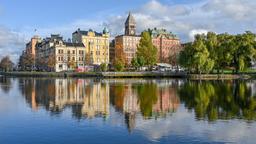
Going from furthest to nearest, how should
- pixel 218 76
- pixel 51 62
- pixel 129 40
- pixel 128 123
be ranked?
pixel 129 40 < pixel 51 62 < pixel 218 76 < pixel 128 123

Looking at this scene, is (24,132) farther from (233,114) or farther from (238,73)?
(238,73)

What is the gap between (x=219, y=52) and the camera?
100000 mm

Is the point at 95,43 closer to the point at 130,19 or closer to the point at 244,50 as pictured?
the point at 130,19

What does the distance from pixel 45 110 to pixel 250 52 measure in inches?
2950

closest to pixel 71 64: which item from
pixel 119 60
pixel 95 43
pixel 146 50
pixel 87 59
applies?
pixel 87 59

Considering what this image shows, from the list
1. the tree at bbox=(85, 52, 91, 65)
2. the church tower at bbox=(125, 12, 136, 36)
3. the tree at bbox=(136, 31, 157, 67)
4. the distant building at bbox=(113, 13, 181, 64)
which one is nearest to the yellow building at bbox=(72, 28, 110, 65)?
the tree at bbox=(85, 52, 91, 65)

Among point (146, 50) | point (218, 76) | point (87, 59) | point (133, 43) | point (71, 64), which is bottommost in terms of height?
point (218, 76)

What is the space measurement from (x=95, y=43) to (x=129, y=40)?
2508 centimetres

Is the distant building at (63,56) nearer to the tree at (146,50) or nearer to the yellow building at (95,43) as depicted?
the yellow building at (95,43)

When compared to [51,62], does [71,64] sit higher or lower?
lower

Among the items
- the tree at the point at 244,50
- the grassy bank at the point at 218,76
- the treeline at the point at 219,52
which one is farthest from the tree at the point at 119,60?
the tree at the point at 244,50

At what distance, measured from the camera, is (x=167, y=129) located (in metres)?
23.2

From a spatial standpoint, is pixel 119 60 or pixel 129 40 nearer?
pixel 119 60

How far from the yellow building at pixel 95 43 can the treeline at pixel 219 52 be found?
64.0 meters
